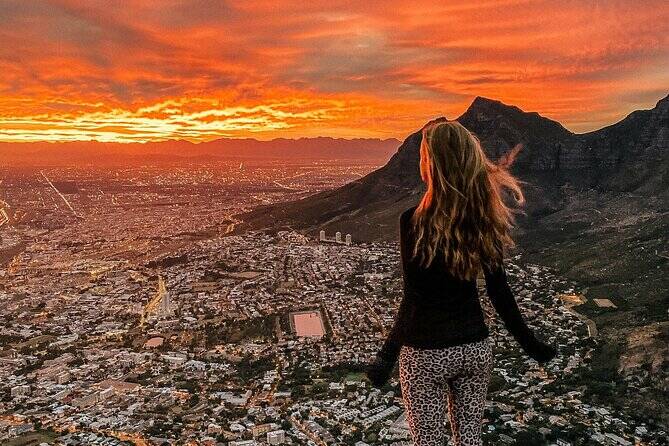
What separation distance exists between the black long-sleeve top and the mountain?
20.0 metres

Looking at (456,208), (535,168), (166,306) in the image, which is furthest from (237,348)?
(535,168)

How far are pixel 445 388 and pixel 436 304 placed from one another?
501 millimetres

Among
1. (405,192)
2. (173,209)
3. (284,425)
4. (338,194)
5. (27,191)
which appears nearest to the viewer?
(284,425)

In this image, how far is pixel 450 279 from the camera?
298 centimetres

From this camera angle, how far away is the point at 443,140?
2955mm

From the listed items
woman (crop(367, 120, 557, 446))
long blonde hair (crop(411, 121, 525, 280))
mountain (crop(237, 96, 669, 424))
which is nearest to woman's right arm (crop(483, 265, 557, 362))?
woman (crop(367, 120, 557, 446))

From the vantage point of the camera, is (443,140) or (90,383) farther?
(90,383)

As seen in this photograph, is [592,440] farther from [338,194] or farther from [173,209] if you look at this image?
[173,209]

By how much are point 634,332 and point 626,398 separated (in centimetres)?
677

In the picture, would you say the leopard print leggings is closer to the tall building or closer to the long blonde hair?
the long blonde hair

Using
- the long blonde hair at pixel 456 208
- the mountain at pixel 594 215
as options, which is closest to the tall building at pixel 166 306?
the mountain at pixel 594 215

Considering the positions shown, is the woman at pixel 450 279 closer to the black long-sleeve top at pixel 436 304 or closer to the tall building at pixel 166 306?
the black long-sleeve top at pixel 436 304

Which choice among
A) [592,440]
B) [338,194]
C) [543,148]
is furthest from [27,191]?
[592,440]

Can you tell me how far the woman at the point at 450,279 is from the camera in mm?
2943
